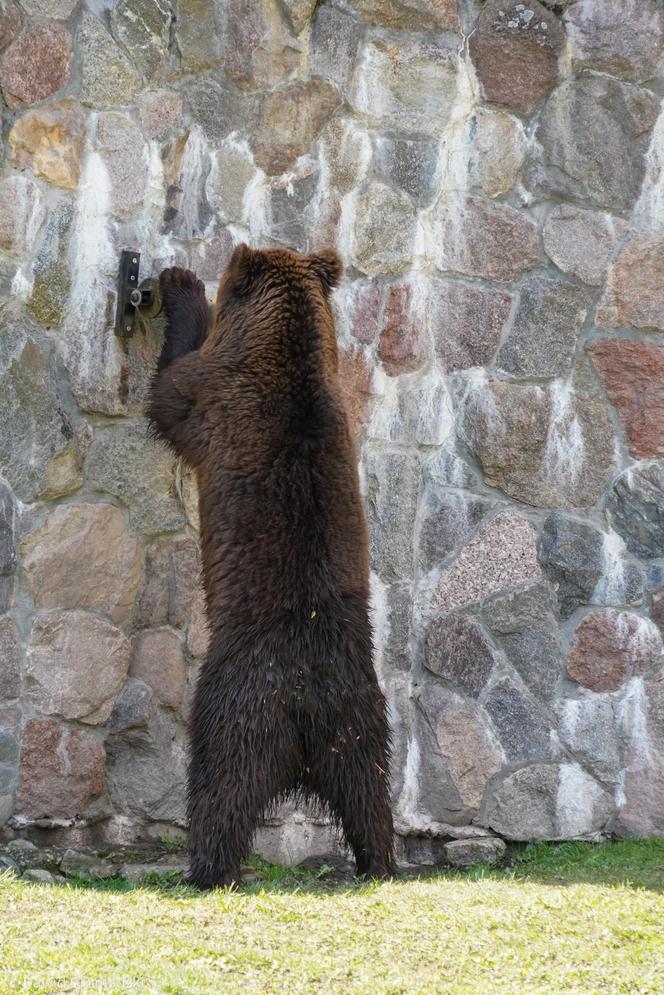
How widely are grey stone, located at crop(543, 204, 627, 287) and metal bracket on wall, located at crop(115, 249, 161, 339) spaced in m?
1.85

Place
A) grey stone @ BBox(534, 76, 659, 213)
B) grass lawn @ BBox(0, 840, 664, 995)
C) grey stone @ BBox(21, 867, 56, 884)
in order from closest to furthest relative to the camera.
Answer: grass lawn @ BBox(0, 840, 664, 995) < grey stone @ BBox(21, 867, 56, 884) < grey stone @ BBox(534, 76, 659, 213)

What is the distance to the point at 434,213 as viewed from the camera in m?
5.45

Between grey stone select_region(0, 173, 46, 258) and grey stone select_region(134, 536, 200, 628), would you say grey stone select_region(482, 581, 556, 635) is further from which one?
grey stone select_region(0, 173, 46, 258)

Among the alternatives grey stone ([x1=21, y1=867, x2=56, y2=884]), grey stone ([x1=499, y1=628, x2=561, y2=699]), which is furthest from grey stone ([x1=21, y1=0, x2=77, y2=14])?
grey stone ([x1=21, y1=867, x2=56, y2=884])

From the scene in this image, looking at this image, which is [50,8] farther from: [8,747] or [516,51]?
[8,747]

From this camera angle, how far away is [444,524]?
539 cm

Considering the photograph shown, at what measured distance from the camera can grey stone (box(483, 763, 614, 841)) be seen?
5.32 meters

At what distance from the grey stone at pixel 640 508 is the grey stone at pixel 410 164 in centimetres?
159

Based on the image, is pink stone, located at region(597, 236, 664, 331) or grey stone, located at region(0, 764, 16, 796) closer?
grey stone, located at region(0, 764, 16, 796)

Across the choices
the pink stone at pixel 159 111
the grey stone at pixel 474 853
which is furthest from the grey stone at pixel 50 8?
the grey stone at pixel 474 853

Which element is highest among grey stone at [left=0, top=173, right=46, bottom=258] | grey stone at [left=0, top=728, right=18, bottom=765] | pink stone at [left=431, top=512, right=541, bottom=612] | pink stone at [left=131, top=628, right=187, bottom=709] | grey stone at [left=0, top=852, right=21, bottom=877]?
grey stone at [left=0, top=173, right=46, bottom=258]

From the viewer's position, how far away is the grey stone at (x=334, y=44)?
533cm

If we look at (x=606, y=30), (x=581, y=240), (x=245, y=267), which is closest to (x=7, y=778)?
(x=245, y=267)

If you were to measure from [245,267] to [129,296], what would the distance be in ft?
1.83
